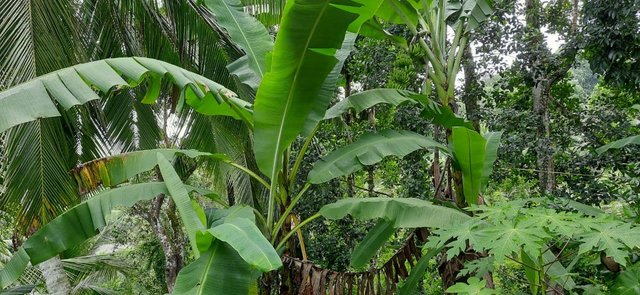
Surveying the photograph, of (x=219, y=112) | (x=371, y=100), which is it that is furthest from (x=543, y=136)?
(x=219, y=112)

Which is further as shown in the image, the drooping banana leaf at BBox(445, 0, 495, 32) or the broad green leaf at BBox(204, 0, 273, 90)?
the drooping banana leaf at BBox(445, 0, 495, 32)

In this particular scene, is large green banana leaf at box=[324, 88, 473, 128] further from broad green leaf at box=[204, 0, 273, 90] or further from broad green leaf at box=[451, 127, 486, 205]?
broad green leaf at box=[204, 0, 273, 90]

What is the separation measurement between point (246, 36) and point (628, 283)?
2.49 m

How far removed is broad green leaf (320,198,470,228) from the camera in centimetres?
→ 281

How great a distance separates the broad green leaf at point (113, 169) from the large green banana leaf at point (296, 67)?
1.28 ft

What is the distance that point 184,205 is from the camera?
241 centimetres

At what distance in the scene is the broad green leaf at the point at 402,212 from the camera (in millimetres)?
2814

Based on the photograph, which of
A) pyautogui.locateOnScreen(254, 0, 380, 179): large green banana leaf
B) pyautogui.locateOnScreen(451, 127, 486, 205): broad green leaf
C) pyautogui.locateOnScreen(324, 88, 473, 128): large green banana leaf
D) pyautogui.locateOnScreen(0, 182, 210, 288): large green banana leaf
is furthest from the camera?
pyautogui.locateOnScreen(324, 88, 473, 128): large green banana leaf

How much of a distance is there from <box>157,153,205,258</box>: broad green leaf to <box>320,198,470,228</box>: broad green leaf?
86cm

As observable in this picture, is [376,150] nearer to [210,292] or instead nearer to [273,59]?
[273,59]

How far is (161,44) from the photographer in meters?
5.54

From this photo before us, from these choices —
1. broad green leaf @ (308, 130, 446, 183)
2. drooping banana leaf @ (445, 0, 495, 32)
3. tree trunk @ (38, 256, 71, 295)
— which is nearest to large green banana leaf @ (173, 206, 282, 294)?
broad green leaf @ (308, 130, 446, 183)

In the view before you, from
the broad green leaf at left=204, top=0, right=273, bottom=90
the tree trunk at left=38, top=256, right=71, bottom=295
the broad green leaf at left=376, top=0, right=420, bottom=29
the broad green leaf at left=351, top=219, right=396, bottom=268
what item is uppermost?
the broad green leaf at left=376, top=0, right=420, bottom=29

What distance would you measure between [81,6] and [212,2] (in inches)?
90.2
